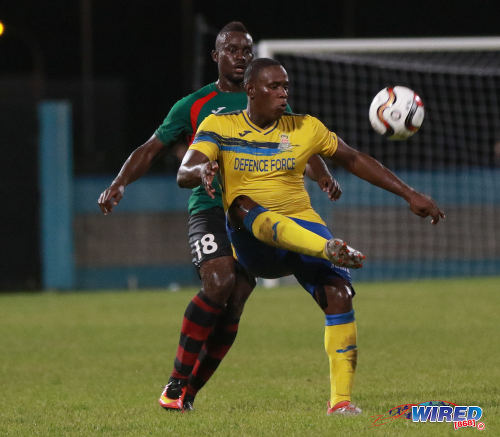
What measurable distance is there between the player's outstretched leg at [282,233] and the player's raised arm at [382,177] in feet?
1.89

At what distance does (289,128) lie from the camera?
5695 millimetres

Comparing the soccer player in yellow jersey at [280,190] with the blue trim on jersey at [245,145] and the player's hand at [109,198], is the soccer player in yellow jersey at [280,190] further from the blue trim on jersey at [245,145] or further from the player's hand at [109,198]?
the player's hand at [109,198]

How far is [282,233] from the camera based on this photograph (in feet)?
17.6

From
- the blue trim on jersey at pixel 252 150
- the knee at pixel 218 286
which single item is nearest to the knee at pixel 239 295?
the knee at pixel 218 286

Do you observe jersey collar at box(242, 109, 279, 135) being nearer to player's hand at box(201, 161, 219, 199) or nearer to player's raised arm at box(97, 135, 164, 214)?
player's hand at box(201, 161, 219, 199)

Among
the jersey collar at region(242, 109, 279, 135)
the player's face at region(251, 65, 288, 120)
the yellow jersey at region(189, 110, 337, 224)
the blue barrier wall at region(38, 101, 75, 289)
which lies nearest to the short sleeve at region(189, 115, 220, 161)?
the yellow jersey at region(189, 110, 337, 224)

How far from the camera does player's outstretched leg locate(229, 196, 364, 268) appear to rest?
16.7 ft

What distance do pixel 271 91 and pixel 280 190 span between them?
55 centimetres

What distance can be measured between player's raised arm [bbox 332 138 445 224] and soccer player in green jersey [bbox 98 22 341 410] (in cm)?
39

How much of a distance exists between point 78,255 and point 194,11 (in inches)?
722

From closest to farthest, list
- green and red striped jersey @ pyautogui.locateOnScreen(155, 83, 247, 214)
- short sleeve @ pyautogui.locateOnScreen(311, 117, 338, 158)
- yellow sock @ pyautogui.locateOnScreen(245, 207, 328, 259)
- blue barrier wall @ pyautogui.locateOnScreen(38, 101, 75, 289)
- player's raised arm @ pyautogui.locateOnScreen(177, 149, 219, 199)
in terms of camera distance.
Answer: player's raised arm @ pyautogui.locateOnScreen(177, 149, 219, 199) < yellow sock @ pyautogui.locateOnScreen(245, 207, 328, 259) < short sleeve @ pyautogui.locateOnScreen(311, 117, 338, 158) < green and red striped jersey @ pyautogui.locateOnScreen(155, 83, 247, 214) < blue barrier wall @ pyautogui.locateOnScreen(38, 101, 75, 289)

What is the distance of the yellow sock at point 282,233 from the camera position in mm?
5309

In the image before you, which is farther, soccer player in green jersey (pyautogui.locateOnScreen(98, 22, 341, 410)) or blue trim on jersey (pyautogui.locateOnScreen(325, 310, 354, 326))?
soccer player in green jersey (pyautogui.locateOnScreen(98, 22, 341, 410))

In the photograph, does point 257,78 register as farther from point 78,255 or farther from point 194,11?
point 194,11
